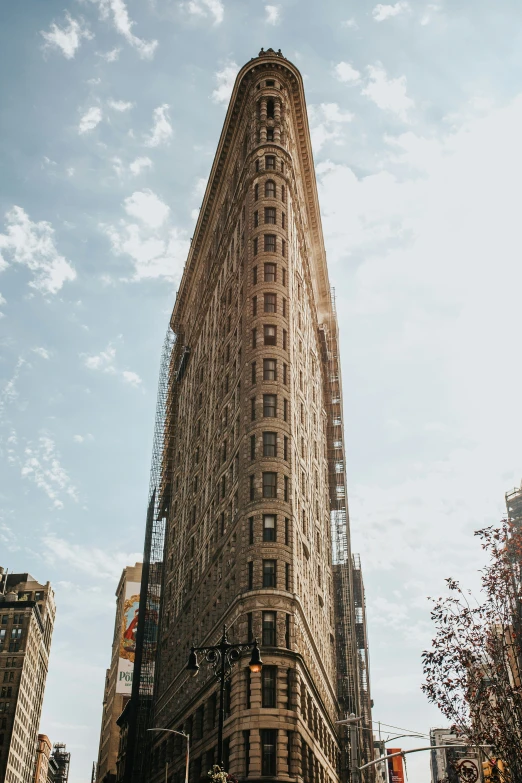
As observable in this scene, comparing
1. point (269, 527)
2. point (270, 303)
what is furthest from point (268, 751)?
point (270, 303)

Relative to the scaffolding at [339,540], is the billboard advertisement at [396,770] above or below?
below

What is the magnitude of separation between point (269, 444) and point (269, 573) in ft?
33.6

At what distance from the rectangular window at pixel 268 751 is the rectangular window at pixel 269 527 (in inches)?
517

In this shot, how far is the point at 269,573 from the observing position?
176 feet

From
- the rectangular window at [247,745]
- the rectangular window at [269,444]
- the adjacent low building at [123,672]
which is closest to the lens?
the rectangular window at [247,745]

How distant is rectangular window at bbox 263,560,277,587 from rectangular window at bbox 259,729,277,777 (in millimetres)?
9748

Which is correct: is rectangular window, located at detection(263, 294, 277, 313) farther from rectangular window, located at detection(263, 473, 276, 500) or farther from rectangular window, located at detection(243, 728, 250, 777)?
rectangular window, located at detection(243, 728, 250, 777)

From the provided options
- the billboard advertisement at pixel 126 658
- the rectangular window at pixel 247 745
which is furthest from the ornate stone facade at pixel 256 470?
the billboard advertisement at pixel 126 658

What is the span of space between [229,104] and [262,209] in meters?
23.7

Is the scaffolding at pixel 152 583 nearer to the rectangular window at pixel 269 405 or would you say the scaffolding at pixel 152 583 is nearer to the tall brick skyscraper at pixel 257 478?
the tall brick skyscraper at pixel 257 478

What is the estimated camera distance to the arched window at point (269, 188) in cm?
7344

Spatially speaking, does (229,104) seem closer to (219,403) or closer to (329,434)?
(219,403)

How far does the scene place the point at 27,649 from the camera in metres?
166

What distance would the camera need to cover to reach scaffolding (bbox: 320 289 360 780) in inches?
3701
